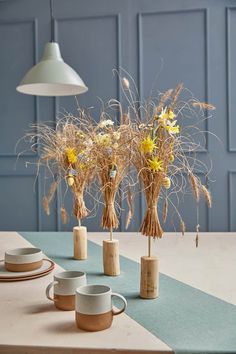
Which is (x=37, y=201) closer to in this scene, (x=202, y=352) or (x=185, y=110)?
(x=185, y=110)

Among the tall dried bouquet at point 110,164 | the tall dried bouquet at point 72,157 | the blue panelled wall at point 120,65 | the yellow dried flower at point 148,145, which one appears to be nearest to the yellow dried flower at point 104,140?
the tall dried bouquet at point 110,164

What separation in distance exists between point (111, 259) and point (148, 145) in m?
0.46

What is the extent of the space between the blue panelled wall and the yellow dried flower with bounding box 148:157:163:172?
2952mm

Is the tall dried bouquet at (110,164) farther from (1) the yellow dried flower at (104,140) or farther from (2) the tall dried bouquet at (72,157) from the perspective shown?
(2) the tall dried bouquet at (72,157)

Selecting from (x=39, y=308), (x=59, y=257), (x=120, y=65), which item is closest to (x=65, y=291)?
(x=39, y=308)

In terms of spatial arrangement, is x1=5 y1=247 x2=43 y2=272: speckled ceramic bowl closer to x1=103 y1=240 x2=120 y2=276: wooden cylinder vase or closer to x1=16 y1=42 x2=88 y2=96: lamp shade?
x1=103 y1=240 x2=120 y2=276: wooden cylinder vase

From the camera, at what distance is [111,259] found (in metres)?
1.59

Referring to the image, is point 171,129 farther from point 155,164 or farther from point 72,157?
point 72,157

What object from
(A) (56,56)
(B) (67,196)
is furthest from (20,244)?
(B) (67,196)

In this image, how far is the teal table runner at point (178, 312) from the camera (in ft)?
3.33

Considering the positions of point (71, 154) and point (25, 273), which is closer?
point (25, 273)

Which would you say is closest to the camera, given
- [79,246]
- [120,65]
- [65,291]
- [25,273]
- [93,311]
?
[93,311]

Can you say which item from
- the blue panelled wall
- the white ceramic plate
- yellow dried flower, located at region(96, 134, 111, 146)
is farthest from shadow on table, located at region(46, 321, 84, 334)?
the blue panelled wall

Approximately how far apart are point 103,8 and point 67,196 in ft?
5.92
